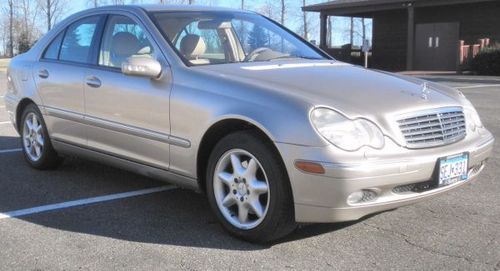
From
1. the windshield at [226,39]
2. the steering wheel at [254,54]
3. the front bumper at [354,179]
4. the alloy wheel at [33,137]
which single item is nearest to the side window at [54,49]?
the alloy wheel at [33,137]

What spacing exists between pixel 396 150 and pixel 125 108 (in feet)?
7.08

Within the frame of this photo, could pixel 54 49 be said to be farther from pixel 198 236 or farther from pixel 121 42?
pixel 198 236

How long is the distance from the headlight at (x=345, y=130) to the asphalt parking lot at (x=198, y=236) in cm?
73

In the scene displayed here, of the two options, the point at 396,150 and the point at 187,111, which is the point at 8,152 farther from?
the point at 396,150

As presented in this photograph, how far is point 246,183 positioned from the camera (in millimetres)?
3959

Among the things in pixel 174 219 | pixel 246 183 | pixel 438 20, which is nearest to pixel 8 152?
pixel 174 219

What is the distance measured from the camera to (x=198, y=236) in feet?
13.7

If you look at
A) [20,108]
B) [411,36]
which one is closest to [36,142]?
[20,108]

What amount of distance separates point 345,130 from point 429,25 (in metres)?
27.6

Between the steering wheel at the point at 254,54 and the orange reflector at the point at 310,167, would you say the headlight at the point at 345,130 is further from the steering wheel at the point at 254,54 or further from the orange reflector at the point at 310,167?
the steering wheel at the point at 254,54

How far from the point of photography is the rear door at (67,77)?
17.5 feet

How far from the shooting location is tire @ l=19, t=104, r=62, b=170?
19.4ft

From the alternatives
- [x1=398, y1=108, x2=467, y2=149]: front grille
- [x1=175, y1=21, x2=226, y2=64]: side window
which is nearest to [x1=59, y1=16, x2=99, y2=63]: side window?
[x1=175, y1=21, x2=226, y2=64]: side window

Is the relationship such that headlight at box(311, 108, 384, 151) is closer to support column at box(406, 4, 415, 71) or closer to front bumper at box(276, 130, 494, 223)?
front bumper at box(276, 130, 494, 223)
